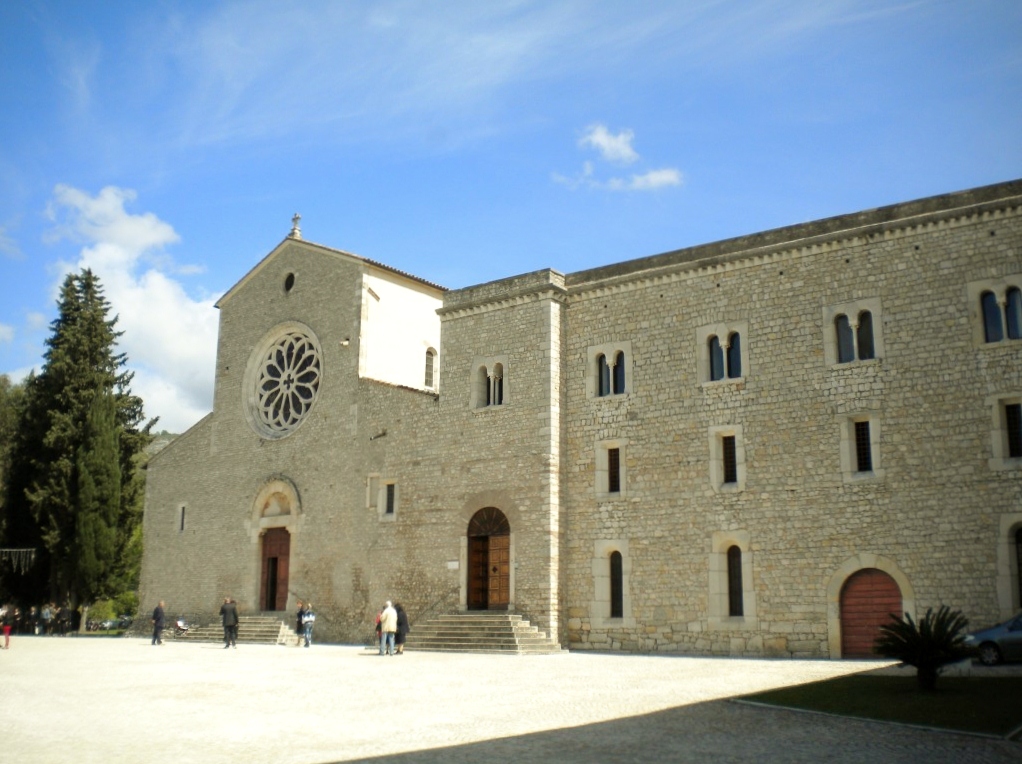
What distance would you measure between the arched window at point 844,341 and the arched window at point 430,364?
1623cm

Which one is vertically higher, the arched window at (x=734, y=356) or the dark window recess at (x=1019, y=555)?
the arched window at (x=734, y=356)

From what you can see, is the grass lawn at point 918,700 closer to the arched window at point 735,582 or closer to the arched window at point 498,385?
the arched window at point 735,582

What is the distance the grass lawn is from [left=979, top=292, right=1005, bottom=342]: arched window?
8.13m

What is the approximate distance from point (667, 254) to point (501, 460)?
7204 mm

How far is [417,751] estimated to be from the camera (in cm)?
982

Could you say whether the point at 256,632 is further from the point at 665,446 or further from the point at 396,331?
the point at 665,446

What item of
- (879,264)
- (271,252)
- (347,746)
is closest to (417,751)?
(347,746)

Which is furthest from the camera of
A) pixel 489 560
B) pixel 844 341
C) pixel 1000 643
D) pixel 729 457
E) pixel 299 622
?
pixel 299 622

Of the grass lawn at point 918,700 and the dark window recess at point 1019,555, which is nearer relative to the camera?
the grass lawn at point 918,700

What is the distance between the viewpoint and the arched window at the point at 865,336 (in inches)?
884

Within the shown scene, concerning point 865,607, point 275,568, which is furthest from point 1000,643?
point 275,568

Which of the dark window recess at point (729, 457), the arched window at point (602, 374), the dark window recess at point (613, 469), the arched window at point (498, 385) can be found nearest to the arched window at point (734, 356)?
the dark window recess at point (729, 457)

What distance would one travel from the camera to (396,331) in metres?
33.5

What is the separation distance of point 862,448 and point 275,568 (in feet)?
65.3
